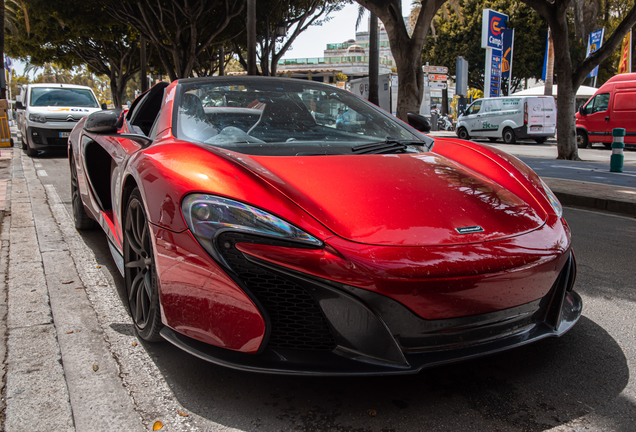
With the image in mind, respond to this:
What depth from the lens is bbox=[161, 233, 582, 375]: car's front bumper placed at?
174 centimetres

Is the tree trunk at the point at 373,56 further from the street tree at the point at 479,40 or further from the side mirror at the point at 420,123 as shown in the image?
the street tree at the point at 479,40

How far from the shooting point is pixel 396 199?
2105mm

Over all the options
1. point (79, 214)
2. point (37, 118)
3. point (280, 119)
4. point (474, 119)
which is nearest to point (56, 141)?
point (37, 118)

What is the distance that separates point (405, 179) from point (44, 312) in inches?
81.2

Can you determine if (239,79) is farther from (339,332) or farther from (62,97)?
(62,97)

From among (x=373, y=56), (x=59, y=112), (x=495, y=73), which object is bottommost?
(x=59, y=112)

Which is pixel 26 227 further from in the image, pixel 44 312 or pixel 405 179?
pixel 405 179

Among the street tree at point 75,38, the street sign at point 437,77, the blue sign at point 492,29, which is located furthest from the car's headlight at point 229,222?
the street sign at point 437,77

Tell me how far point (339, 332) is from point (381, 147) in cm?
123

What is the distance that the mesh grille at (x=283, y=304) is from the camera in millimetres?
1772

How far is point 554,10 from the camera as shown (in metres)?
11.6

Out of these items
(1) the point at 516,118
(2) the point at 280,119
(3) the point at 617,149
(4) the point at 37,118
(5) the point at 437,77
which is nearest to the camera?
(2) the point at 280,119

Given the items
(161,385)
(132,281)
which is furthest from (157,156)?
(161,385)

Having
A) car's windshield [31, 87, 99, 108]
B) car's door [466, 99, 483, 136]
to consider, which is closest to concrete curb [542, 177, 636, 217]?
car's windshield [31, 87, 99, 108]
